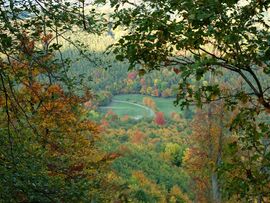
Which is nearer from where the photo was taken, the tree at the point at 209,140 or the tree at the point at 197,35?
Answer: the tree at the point at 197,35

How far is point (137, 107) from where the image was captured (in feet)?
385

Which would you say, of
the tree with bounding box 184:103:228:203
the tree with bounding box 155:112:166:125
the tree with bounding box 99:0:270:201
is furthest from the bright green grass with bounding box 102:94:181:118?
the tree with bounding box 99:0:270:201

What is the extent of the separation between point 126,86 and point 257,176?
117 metres

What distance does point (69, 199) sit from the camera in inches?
206

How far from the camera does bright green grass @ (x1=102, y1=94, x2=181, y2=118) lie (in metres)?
109

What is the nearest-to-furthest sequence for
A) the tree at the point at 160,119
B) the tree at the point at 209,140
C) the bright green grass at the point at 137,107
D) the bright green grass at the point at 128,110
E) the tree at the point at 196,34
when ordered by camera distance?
1. the tree at the point at 196,34
2. the tree at the point at 209,140
3. the tree at the point at 160,119
4. the bright green grass at the point at 128,110
5. the bright green grass at the point at 137,107

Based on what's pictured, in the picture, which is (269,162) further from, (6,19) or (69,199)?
(6,19)

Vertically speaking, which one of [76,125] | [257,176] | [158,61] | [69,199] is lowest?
[76,125]

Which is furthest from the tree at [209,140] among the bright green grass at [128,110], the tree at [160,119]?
the bright green grass at [128,110]

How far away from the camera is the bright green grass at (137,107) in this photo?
358 feet

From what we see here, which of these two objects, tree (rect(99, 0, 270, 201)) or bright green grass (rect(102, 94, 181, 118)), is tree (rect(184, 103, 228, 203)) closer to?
tree (rect(99, 0, 270, 201))

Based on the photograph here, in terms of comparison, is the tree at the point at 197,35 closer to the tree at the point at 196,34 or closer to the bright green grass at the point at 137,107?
the tree at the point at 196,34

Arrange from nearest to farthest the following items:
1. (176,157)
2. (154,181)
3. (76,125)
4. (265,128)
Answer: (265,128), (76,125), (154,181), (176,157)

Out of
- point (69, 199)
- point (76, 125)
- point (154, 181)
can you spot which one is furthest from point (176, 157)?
point (69, 199)
